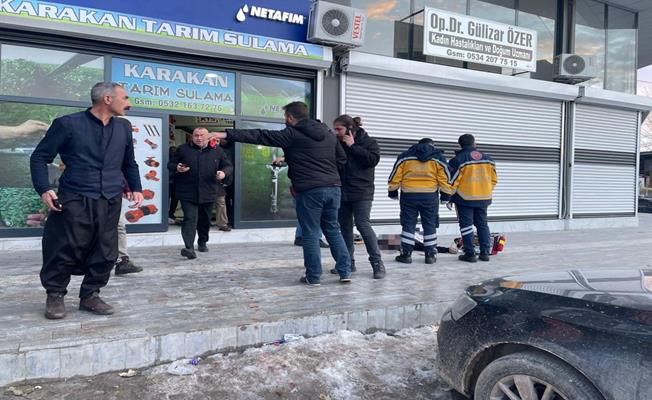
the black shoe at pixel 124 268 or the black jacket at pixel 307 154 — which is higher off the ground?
the black jacket at pixel 307 154

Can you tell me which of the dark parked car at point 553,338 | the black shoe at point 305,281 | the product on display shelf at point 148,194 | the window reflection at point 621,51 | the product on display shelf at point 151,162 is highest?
the window reflection at point 621,51

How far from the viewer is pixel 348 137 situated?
5891mm

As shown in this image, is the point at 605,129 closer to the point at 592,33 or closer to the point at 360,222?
the point at 592,33

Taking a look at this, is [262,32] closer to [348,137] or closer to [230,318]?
[348,137]

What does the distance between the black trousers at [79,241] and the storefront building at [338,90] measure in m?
4.05

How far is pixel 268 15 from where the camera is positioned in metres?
8.70

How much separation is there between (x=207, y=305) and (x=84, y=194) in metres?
1.50

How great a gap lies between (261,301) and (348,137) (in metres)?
2.14

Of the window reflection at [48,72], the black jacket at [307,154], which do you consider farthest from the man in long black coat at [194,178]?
the window reflection at [48,72]

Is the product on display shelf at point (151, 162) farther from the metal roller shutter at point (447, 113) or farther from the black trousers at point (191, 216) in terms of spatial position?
the metal roller shutter at point (447, 113)

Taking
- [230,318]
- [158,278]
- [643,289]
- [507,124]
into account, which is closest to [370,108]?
[507,124]

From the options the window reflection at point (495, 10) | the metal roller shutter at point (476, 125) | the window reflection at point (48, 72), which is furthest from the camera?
the window reflection at point (495, 10)

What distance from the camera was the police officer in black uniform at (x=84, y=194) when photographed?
12.9ft

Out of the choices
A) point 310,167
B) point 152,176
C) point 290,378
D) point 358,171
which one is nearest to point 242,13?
point 152,176
